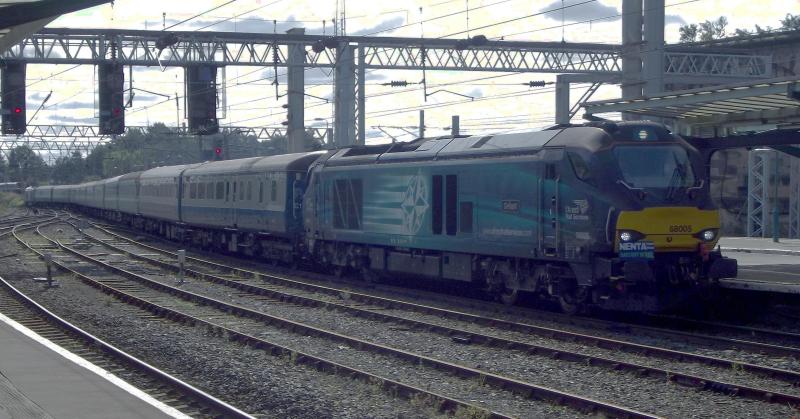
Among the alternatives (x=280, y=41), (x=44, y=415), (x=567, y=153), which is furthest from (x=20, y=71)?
(x=44, y=415)

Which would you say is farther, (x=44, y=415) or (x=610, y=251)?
(x=610, y=251)

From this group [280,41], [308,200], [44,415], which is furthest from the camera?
[280,41]

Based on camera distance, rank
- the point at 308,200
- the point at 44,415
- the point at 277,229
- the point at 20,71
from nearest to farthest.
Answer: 1. the point at 44,415
2. the point at 308,200
3. the point at 277,229
4. the point at 20,71

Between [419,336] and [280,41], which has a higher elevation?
[280,41]

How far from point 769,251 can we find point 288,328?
17.9 meters

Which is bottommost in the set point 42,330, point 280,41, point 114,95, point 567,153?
point 42,330

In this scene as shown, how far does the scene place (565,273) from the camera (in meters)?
16.5

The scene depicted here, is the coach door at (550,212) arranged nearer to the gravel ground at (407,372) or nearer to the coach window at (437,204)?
the coach window at (437,204)

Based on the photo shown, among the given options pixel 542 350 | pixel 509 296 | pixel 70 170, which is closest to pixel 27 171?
pixel 70 170

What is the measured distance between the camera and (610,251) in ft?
50.6

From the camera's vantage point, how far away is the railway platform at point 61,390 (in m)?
9.58

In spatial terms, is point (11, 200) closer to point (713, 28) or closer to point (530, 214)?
point (713, 28)

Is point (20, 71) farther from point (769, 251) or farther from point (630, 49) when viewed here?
point (769, 251)

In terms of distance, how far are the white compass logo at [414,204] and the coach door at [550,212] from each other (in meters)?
4.03
